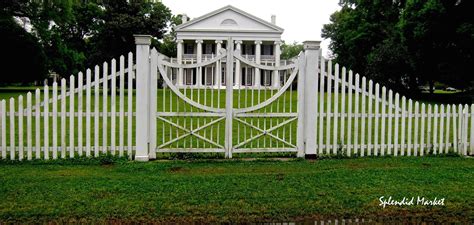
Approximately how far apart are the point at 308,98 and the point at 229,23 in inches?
2011

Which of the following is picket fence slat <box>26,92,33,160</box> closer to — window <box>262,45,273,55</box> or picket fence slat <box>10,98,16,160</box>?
picket fence slat <box>10,98,16,160</box>

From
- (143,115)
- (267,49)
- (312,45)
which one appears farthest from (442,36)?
(267,49)

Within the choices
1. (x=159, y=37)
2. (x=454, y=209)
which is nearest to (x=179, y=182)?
(x=454, y=209)

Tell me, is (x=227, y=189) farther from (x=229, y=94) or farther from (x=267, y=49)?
(x=267, y=49)

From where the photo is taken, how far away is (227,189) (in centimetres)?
664

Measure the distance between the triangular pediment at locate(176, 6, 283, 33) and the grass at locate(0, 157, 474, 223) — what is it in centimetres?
5085

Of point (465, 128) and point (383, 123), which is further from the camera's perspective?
point (465, 128)

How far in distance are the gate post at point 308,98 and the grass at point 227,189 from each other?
0.44 meters

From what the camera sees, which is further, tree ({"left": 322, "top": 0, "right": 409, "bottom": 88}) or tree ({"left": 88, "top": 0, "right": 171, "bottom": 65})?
tree ({"left": 88, "top": 0, "right": 171, "bottom": 65})

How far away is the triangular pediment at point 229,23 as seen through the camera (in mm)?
58250

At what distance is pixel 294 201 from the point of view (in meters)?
6.04

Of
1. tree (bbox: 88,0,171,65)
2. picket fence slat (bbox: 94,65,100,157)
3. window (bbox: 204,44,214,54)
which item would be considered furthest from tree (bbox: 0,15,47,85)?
picket fence slat (bbox: 94,65,100,157)

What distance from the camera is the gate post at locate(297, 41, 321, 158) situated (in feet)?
30.2

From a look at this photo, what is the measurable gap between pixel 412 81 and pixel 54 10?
29961 mm
